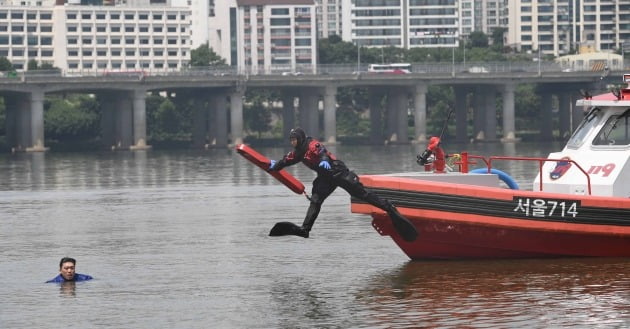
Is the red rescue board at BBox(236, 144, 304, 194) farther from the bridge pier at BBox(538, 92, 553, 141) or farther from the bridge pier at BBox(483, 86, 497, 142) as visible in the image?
the bridge pier at BBox(538, 92, 553, 141)

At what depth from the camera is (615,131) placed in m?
28.8

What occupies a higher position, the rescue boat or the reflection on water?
the rescue boat

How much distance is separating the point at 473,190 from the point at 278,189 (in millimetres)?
30416

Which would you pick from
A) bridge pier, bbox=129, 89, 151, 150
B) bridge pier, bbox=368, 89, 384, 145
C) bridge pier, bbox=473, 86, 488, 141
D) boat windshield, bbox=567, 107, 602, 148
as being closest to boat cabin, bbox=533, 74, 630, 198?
boat windshield, bbox=567, 107, 602, 148

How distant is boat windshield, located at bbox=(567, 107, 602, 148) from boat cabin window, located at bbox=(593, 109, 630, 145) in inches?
11.0

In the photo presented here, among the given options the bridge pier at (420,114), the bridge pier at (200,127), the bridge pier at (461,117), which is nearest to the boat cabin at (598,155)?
the bridge pier at (420,114)

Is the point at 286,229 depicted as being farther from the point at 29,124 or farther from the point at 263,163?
the point at 29,124

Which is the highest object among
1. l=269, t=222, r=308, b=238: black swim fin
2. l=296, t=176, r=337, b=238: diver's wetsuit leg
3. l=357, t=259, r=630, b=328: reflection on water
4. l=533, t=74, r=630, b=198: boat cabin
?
l=533, t=74, r=630, b=198: boat cabin

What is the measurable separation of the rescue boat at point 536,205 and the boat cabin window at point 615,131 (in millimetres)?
17

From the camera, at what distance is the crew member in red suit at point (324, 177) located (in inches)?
1072

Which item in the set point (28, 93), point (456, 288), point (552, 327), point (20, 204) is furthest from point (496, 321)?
point (28, 93)

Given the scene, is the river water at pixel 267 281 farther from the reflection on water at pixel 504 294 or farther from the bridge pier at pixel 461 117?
the bridge pier at pixel 461 117

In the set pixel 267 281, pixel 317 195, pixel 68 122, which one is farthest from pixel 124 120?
pixel 267 281

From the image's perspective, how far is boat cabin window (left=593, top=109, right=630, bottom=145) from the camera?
2866 cm
